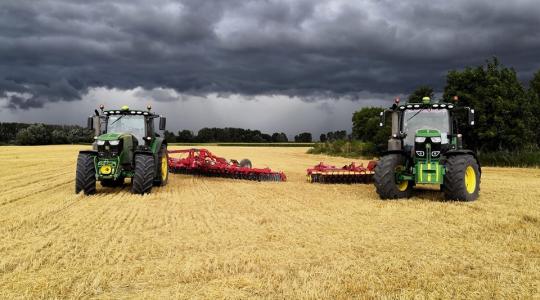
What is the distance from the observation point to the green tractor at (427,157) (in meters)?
11.0

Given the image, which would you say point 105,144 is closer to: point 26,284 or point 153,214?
point 153,214

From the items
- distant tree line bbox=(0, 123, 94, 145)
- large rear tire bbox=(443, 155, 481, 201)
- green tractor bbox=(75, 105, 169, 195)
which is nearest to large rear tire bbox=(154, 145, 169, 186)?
green tractor bbox=(75, 105, 169, 195)

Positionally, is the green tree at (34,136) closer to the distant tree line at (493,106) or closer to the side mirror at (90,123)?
the distant tree line at (493,106)

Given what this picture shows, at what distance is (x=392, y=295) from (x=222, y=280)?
68.2 inches

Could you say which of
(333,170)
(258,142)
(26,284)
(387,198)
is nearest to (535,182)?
(333,170)

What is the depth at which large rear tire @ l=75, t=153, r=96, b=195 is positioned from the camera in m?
12.6

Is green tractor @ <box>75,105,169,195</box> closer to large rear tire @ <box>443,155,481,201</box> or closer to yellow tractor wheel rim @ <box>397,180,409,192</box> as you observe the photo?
yellow tractor wheel rim @ <box>397,180,409,192</box>

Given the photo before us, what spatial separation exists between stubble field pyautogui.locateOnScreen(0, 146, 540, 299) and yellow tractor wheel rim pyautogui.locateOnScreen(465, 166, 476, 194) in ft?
1.58

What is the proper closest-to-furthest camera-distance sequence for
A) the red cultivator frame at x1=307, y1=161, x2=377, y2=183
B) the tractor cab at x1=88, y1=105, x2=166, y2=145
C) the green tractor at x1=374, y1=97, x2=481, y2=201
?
1. the green tractor at x1=374, y1=97, x2=481, y2=201
2. the tractor cab at x1=88, y1=105, x2=166, y2=145
3. the red cultivator frame at x1=307, y1=161, x2=377, y2=183

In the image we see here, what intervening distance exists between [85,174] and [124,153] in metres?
1.15

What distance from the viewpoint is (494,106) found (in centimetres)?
2616

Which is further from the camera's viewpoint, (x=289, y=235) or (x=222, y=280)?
(x=289, y=235)

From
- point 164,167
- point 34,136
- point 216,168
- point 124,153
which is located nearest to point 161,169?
point 164,167

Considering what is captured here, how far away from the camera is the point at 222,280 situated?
17.8 ft
